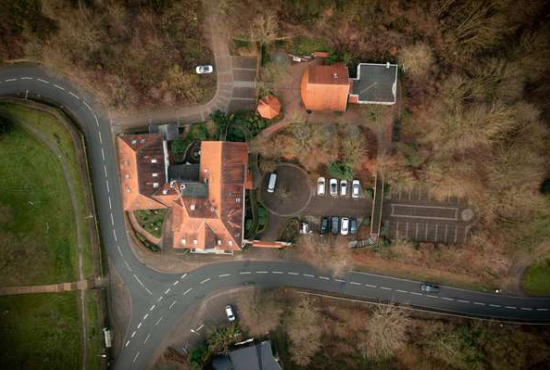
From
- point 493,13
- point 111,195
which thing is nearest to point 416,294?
point 493,13

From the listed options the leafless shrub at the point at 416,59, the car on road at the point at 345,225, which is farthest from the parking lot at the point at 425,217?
the leafless shrub at the point at 416,59

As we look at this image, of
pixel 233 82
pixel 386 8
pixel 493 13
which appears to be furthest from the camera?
pixel 233 82

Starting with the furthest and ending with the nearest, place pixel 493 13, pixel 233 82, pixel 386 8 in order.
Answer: pixel 233 82 < pixel 386 8 < pixel 493 13

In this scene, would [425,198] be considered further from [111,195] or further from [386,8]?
[111,195]

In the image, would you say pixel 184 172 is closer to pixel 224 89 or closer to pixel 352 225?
pixel 224 89

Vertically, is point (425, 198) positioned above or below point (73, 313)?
above

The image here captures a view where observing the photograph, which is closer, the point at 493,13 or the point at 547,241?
the point at 493,13

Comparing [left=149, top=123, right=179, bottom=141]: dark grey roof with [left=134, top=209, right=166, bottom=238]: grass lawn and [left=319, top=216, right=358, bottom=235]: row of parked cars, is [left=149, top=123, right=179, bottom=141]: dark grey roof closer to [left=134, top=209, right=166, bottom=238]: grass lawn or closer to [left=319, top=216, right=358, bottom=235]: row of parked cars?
[left=134, top=209, right=166, bottom=238]: grass lawn
